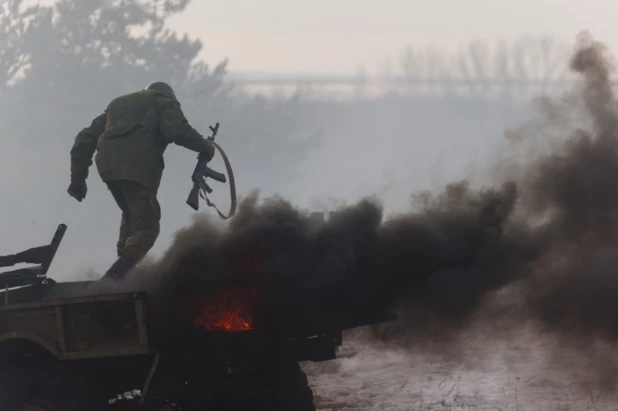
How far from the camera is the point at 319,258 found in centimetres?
754

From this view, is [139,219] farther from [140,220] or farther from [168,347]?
[168,347]

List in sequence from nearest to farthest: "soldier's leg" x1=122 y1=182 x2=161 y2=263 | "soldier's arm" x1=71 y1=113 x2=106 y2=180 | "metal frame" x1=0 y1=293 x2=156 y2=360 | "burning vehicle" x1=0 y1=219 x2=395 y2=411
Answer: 1. "metal frame" x1=0 y1=293 x2=156 y2=360
2. "burning vehicle" x1=0 y1=219 x2=395 y2=411
3. "soldier's leg" x1=122 y1=182 x2=161 y2=263
4. "soldier's arm" x1=71 y1=113 x2=106 y2=180

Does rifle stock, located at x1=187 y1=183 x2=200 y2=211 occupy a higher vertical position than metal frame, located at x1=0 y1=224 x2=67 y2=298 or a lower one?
higher

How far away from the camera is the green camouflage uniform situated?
27.0 ft

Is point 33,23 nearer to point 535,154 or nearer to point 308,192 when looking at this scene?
point 308,192

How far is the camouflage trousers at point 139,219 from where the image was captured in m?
8.09

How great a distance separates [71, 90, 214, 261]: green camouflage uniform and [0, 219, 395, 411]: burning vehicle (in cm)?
105

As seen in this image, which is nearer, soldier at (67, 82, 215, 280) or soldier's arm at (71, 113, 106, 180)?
soldier at (67, 82, 215, 280)

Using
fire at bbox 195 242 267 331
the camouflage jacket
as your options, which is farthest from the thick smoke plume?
the camouflage jacket

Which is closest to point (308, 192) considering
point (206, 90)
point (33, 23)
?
point (206, 90)

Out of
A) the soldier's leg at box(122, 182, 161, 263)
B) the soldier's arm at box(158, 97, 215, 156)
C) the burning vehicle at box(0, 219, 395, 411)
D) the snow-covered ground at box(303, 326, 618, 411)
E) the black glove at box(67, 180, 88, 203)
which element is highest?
the soldier's arm at box(158, 97, 215, 156)

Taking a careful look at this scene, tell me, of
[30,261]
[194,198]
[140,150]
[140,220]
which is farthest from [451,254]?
[30,261]

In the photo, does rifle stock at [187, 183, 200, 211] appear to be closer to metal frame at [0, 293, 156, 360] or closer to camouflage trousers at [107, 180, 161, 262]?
camouflage trousers at [107, 180, 161, 262]

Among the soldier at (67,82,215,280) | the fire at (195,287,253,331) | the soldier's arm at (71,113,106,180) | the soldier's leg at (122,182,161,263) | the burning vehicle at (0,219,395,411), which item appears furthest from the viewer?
the soldier's arm at (71,113,106,180)
